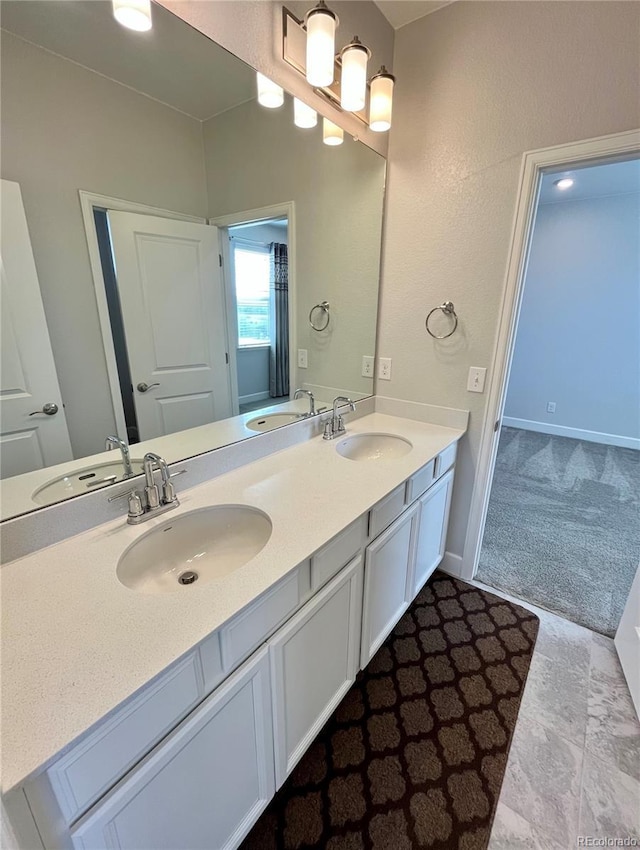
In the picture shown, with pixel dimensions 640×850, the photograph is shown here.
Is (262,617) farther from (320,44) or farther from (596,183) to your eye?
(596,183)

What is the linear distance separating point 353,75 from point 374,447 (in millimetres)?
1552

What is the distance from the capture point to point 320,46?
4.18 feet

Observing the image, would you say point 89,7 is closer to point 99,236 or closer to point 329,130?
point 99,236

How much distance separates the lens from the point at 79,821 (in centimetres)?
61

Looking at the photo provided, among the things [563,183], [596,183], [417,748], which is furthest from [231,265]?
[596,183]

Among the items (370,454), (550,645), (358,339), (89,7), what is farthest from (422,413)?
(89,7)

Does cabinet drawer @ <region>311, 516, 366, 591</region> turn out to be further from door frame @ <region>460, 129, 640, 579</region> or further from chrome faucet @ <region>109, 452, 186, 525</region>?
door frame @ <region>460, 129, 640, 579</region>

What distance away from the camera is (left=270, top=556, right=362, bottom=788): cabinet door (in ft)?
3.29

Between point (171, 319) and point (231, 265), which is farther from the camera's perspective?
point (231, 265)

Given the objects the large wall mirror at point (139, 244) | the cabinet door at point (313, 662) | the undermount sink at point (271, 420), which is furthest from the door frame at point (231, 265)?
the cabinet door at point (313, 662)

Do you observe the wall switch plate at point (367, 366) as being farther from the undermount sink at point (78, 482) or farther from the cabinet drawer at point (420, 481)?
the undermount sink at point (78, 482)

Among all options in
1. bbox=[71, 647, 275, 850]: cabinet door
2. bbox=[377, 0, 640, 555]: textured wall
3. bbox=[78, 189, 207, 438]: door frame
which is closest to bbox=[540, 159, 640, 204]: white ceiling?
bbox=[377, 0, 640, 555]: textured wall

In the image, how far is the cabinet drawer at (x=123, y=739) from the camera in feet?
1.91

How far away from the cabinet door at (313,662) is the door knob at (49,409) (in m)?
0.81
